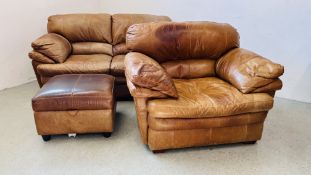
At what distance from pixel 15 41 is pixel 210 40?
2604 mm

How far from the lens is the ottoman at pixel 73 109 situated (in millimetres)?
1954

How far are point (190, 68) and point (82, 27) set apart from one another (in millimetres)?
1614

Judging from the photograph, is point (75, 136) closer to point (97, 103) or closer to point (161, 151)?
point (97, 103)

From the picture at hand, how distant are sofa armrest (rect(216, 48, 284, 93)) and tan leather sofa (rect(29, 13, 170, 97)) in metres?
1.21

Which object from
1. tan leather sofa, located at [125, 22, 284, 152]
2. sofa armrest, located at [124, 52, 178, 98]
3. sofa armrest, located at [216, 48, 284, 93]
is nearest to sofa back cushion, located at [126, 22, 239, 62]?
tan leather sofa, located at [125, 22, 284, 152]

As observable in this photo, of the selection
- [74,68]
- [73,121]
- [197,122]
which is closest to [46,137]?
[73,121]

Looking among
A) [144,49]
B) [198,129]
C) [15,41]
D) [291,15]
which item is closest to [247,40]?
[291,15]

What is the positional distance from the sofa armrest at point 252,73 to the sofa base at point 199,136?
1.04ft

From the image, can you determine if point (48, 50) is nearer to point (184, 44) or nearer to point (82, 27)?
point (82, 27)

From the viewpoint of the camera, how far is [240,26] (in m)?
3.10

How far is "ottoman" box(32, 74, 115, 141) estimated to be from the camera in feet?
Answer: 6.41

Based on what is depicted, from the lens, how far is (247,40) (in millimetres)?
3104

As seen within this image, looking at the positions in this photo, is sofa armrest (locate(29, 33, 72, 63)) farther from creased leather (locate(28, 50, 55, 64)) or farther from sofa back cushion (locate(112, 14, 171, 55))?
sofa back cushion (locate(112, 14, 171, 55))

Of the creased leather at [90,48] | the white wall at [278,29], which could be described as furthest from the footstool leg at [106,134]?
the white wall at [278,29]
